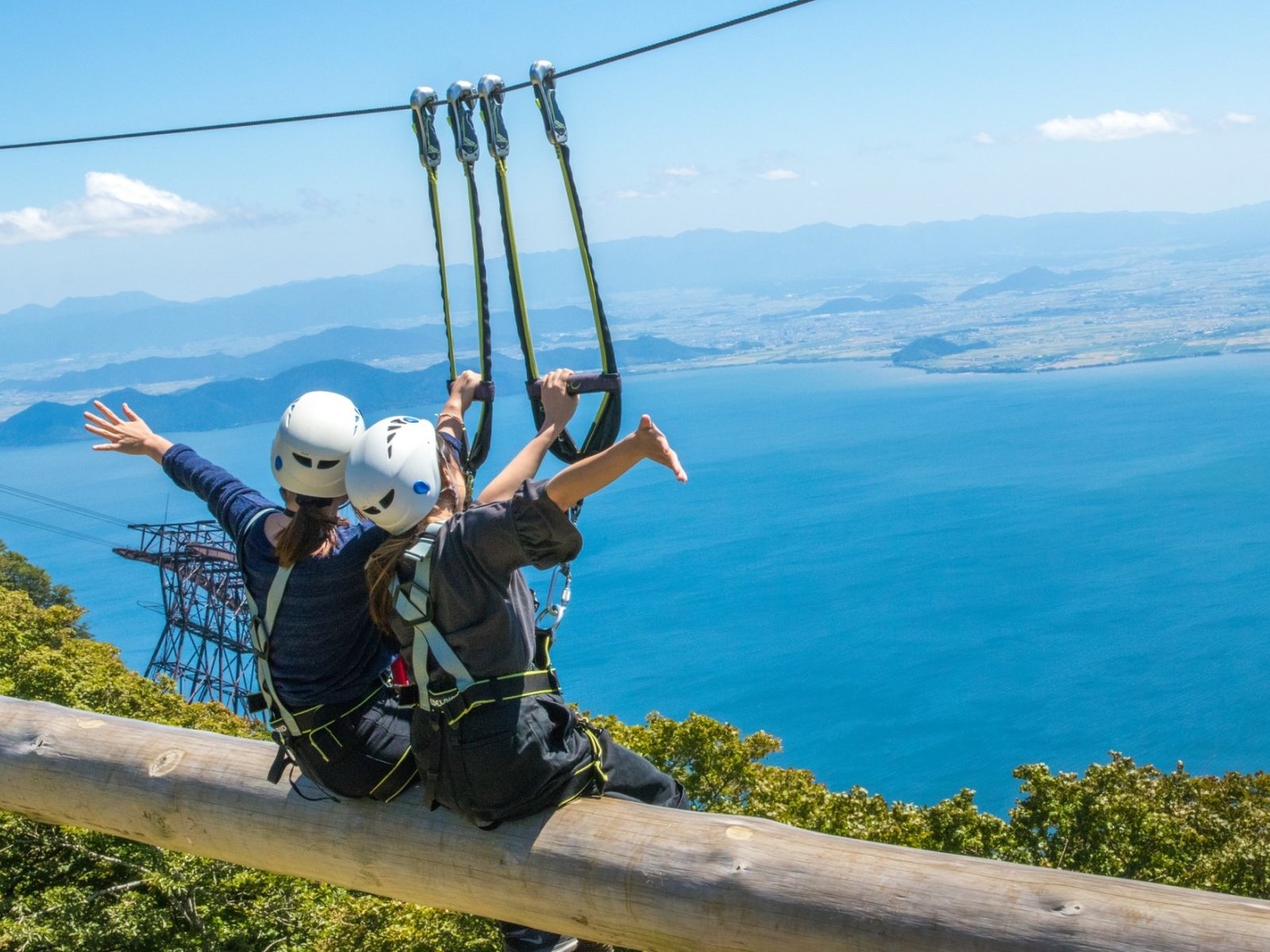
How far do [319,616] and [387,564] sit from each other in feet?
1.04

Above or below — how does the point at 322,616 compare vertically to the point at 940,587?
above

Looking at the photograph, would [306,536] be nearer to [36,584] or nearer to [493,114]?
[493,114]

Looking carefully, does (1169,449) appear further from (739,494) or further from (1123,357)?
(1123,357)

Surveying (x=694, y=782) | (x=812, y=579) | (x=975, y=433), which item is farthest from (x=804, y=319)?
(x=694, y=782)

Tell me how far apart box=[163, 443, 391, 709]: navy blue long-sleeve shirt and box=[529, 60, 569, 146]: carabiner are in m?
1.40

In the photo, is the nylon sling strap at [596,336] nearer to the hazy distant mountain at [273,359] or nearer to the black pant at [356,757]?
the black pant at [356,757]

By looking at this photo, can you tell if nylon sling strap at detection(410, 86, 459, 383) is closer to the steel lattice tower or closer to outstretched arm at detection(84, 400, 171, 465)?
outstretched arm at detection(84, 400, 171, 465)

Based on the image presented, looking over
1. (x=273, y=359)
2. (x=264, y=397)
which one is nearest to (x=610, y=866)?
(x=264, y=397)

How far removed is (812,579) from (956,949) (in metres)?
55.4

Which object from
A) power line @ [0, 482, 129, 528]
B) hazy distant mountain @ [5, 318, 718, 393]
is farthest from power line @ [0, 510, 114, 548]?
hazy distant mountain @ [5, 318, 718, 393]

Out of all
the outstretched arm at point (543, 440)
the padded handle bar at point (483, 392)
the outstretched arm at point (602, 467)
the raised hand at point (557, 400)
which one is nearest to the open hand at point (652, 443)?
the outstretched arm at point (602, 467)

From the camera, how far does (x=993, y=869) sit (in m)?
1.56

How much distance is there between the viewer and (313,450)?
2080 mm

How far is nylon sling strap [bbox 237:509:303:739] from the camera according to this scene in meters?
2.13
